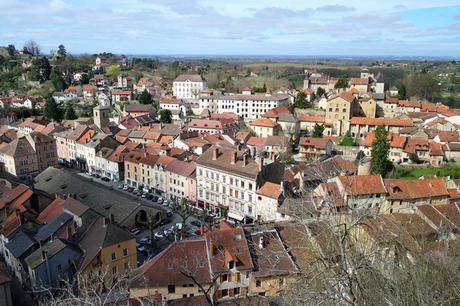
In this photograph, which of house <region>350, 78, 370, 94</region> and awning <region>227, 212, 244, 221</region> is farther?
house <region>350, 78, 370, 94</region>

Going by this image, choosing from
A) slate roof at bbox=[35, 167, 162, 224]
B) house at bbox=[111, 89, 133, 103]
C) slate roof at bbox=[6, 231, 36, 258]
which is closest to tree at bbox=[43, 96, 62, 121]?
house at bbox=[111, 89, 133, 103]

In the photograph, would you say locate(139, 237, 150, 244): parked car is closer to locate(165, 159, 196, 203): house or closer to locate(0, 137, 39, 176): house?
locate(165, 159, 196, 203): house

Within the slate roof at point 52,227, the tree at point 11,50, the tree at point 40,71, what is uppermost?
the tree at point 11,50

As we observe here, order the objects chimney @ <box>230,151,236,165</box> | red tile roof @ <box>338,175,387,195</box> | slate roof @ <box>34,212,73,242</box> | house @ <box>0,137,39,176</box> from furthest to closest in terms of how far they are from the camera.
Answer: house @ <box>0,137,39,176</box> < chimney @ <box>230,151,236,165</box> < red tile roof @ <box>338,175,387,195</box> < slate roof @ <box>34,212,73,242</box>

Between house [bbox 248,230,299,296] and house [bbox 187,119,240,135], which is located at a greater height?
house [bbox 187,119,240,135]

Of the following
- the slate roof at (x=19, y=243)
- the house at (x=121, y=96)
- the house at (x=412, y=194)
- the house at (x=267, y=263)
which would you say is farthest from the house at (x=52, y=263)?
the house at (x=121, y=96)

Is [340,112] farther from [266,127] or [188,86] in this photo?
[188,86]

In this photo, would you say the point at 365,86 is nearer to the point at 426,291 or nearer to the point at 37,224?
the point at 37,224

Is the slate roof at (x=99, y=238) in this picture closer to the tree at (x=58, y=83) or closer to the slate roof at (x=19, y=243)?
the slate roof at (x=19, y=243)
